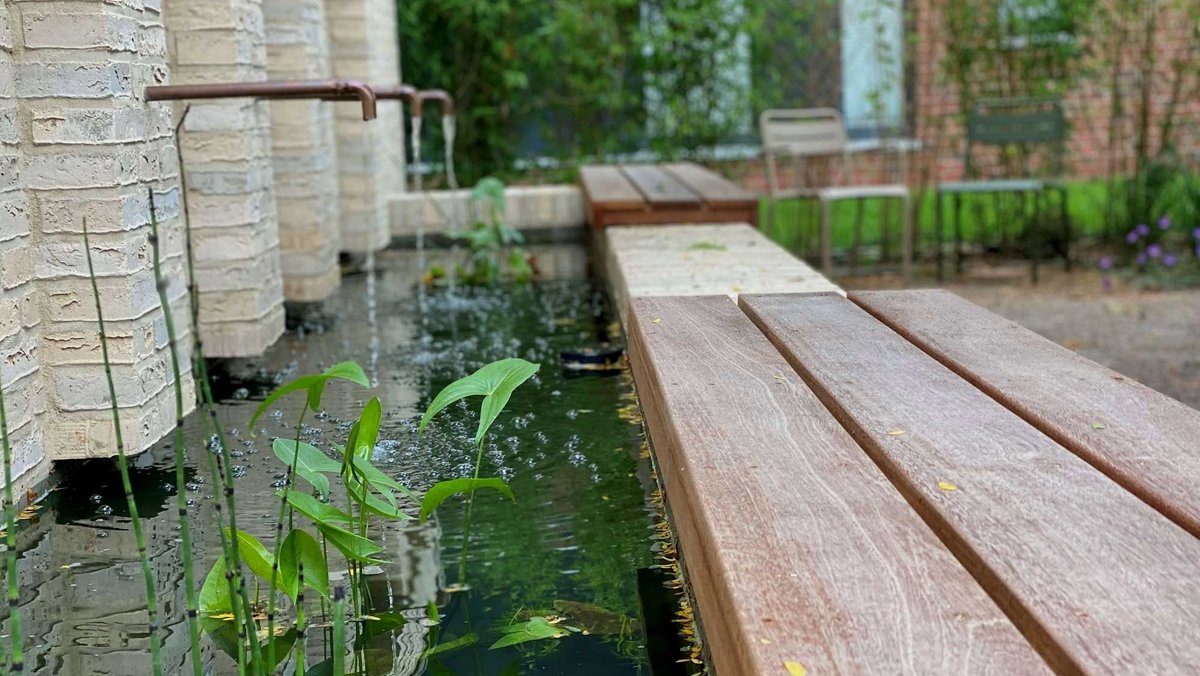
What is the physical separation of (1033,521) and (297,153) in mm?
3974

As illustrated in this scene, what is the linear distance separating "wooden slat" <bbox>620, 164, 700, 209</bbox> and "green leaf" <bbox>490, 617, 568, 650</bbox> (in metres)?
3.48

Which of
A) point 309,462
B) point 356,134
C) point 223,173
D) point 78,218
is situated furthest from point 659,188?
point 309,462

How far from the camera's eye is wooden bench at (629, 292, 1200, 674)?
3.63 feet

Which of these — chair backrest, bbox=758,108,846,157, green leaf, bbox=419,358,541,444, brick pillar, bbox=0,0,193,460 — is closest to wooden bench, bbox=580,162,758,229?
chair backrest, bbox=758,108,846,157

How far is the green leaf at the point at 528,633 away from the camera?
6.33 ft

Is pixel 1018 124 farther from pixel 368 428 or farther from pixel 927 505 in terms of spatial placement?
pixel 927 505

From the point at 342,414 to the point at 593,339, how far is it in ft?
3.90

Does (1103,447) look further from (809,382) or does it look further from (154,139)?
(154,139)

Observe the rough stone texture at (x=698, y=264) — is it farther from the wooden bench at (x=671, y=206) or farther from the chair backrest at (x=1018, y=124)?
the chair backrest at (x=1018, y=124)

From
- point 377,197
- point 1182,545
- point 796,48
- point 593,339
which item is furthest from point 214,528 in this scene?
point 796,48

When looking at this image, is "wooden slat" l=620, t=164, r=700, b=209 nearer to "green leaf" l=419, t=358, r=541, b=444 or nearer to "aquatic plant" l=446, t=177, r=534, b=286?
"aquatic plant" l=446, t=177, r=534, b=286

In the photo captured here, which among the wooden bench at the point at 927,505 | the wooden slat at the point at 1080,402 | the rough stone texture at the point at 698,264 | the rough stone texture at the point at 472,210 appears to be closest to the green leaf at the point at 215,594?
the wooden bench at the point at 927,505

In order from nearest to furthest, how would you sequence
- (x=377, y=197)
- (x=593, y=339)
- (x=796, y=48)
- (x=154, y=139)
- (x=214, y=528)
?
1. (x=214, y=528)
2. (x=154, y=139)
3. (x=593, y=339)
4. (x=377, y=197)
5. (x=796, y=48)

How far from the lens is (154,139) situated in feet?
10.0
